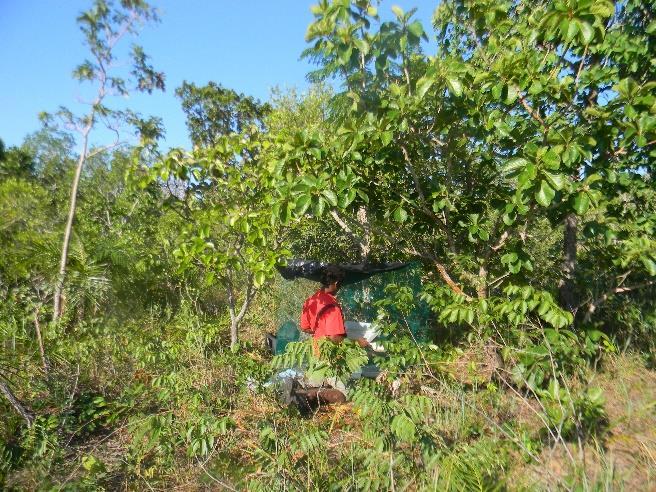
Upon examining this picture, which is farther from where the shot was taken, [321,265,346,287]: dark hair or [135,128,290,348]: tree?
[321,265,346,287]: dark hair

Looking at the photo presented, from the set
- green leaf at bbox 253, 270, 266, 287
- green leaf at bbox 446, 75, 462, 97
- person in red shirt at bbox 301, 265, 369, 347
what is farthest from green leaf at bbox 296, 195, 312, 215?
person in red shirt at bbox 301, 265, 369, 347

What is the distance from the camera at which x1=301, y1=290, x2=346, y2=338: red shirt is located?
3.71 meters

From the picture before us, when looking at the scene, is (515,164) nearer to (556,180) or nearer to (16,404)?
(556,180)

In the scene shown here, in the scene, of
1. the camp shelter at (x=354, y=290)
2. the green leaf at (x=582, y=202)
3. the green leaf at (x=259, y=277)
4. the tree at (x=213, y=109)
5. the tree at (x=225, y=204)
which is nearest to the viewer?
the green leaf at (x=582, y=202)

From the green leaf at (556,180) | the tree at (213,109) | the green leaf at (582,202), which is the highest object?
the tree at (213,109)

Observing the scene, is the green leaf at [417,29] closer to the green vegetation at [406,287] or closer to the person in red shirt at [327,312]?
the green vegetation at [406,287]

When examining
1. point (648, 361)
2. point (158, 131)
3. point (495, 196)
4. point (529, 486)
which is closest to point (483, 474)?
point (529, 486)

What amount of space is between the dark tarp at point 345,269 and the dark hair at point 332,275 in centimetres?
9

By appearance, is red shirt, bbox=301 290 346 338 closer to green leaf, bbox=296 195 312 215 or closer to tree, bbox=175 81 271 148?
green leaf, bbox=296 195 312 215

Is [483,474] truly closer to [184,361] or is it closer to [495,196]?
[495,196]

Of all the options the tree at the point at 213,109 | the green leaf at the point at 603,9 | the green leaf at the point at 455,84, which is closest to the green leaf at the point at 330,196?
the green leaf at the point at 455,84

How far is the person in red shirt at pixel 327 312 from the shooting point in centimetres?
371

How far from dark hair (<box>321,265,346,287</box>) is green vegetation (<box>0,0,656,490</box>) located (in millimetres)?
484

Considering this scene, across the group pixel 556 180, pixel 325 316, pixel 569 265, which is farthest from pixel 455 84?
pixel 569 265
